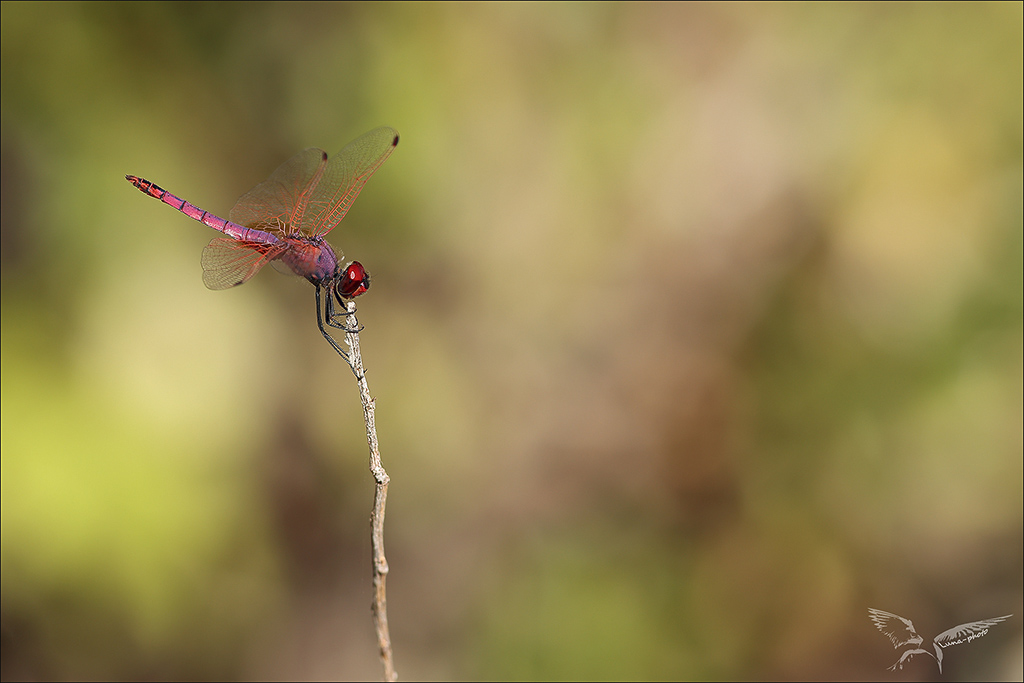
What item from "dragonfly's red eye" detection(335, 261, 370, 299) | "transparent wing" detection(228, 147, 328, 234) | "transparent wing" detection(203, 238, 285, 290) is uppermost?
"transparent wing" detection(228, 147, 328, 234)

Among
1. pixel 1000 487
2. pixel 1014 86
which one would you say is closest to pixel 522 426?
pixel 1000 487

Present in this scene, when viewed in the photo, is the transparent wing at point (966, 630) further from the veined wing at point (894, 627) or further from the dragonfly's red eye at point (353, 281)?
the dragonfly's red eye at point (353, 281)

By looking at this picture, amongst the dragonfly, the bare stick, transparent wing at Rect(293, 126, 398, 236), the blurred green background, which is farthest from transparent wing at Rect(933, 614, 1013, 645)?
transparent wing at Rect(293, 126, 398, 236)

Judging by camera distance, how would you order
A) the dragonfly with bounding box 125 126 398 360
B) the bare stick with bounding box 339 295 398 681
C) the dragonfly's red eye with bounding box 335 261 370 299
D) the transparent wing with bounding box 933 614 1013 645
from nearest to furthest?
the bare stick with bounding box 339 295 398 681
the dragonfly's red eye with bounding box 335 261 370 299
the dragonfly with bounding box 125 126 398 360
the transparent wing with bounding box 933 614 1013 645

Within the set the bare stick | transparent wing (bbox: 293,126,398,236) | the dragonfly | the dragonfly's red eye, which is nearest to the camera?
the bare stick

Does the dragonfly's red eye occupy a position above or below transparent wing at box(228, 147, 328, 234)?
below

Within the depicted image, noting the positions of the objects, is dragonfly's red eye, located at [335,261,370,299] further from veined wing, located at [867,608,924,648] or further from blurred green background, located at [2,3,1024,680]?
veined wing, located at [867,608,924,648]

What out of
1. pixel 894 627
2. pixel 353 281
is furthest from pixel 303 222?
pixel 894 627
